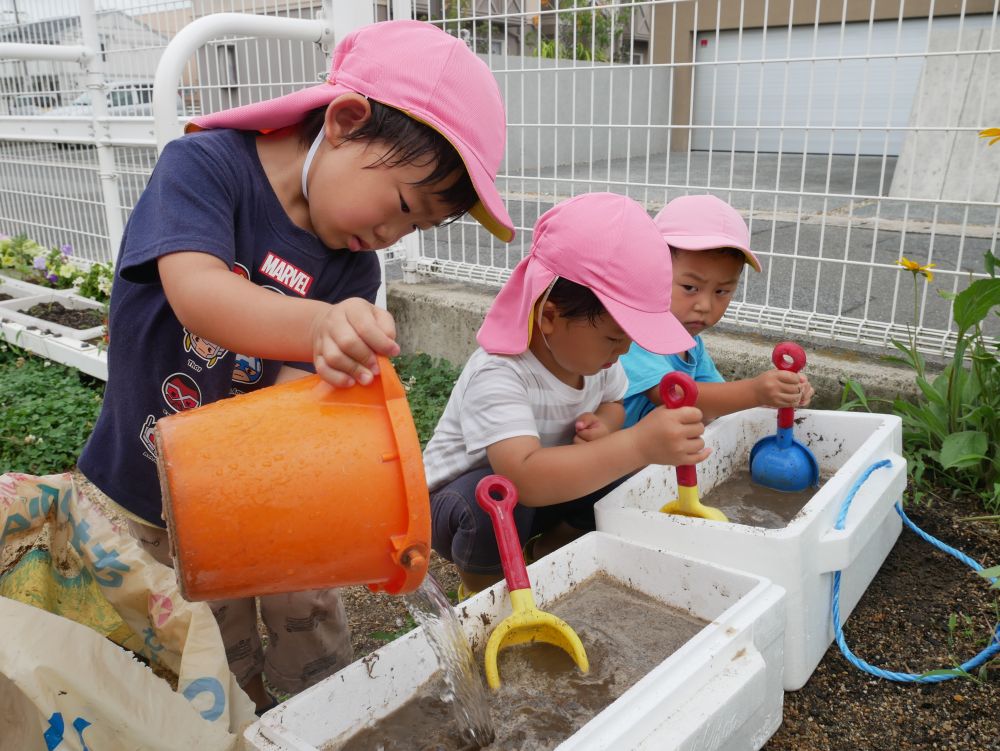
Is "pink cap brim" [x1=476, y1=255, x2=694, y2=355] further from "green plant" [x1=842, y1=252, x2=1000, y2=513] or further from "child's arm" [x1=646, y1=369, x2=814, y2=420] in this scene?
"green plant" [x1=842, y1=252, x2=1000, y2=513]

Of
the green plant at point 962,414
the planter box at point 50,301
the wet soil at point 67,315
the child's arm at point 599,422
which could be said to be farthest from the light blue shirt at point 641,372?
the wet soil at point 67,315

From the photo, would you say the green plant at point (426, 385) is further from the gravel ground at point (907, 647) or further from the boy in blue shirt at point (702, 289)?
the boy in blue shirt at point (702, 289)

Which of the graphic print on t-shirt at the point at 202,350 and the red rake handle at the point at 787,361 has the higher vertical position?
the graphic print on t-shirt at the point at 202,350

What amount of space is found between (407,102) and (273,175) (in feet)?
0.79

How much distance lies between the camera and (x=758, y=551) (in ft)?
4.42

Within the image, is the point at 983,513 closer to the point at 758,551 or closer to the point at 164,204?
the point at 758,551

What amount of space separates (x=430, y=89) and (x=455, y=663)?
0.74 m

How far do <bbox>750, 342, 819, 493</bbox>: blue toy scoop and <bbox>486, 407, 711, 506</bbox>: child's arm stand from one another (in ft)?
1.65

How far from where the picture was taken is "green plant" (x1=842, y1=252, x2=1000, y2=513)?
1979 mm

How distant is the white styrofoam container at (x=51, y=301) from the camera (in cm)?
334

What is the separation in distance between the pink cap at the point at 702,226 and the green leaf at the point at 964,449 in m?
0.63

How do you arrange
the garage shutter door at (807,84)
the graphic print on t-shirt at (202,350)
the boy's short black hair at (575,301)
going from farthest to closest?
the garage shutter door at (807,84), the boy's short black hair at (575,301), the graphic print on t-shirt at (202,350)

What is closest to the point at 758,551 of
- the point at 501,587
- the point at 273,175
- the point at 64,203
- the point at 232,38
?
the point at 501,587

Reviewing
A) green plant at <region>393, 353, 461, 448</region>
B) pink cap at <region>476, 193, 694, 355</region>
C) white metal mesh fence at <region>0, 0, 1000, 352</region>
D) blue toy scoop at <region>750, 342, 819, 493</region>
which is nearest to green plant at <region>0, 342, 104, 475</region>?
white metal mesh fence at <region>0, 0, 1000, 352</region>
